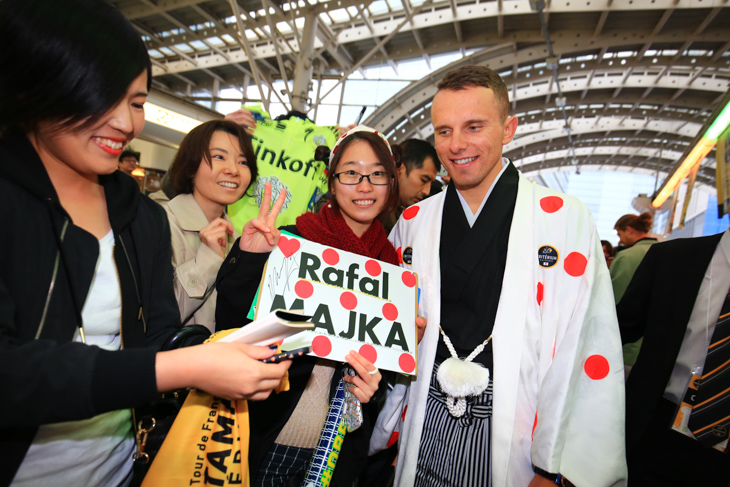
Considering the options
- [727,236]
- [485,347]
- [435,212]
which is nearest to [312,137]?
[435,212]

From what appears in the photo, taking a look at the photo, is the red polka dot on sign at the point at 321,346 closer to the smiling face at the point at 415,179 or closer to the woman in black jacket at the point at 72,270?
the woman in black jacket at the point at 72,270

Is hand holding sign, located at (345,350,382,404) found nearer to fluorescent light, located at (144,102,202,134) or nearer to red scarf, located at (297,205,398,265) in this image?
red scarf, located at (297,205,398,265)

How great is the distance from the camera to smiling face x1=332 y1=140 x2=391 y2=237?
1.84 m

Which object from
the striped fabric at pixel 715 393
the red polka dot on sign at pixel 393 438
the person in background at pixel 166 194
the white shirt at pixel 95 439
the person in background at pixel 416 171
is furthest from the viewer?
the person in background at pixel 416 171

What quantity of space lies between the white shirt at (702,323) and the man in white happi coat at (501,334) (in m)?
0.53

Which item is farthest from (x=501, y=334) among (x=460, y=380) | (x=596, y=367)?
(x=596, y=367)

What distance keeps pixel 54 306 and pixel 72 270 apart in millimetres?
90

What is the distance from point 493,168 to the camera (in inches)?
75.5

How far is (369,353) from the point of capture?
152cm

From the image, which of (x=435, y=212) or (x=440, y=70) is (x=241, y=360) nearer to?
(x=435, y=212)

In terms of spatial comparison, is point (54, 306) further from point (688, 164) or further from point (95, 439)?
point (688, 164)

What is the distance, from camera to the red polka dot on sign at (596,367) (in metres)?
1.55

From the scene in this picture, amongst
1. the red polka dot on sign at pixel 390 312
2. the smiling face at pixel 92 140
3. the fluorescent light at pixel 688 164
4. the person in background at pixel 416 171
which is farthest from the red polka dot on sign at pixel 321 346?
the fluorescent light at pixel 688 164

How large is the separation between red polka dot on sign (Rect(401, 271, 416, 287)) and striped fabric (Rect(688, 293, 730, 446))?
1.26m
